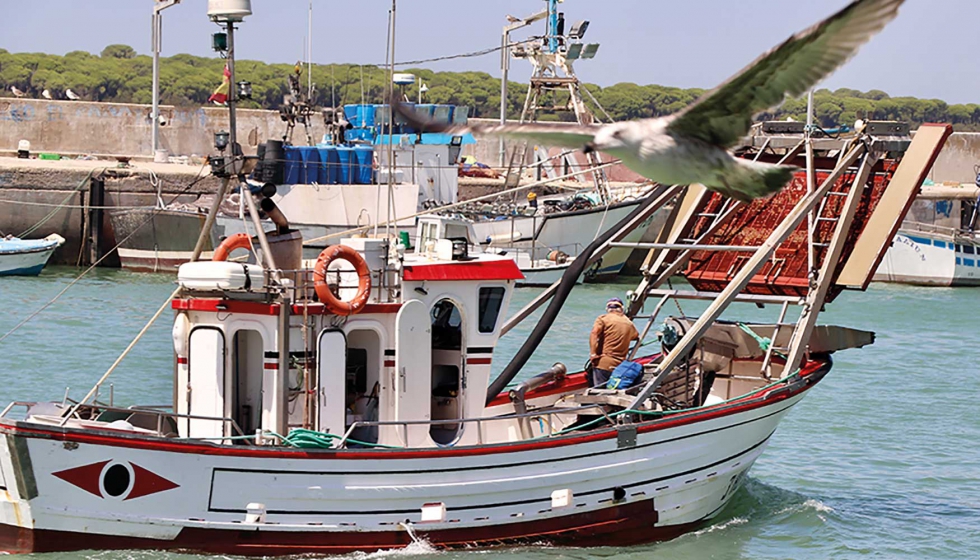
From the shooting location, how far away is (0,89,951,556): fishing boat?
9.76 meters

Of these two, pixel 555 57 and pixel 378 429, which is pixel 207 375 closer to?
pixel 378 429

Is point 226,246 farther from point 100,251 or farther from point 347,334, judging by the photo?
point 100,251

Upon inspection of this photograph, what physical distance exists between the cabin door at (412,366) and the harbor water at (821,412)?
3.58 feet

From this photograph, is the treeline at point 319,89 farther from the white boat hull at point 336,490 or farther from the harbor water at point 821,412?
the white boat hull at point 336,490

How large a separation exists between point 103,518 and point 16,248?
23350mm

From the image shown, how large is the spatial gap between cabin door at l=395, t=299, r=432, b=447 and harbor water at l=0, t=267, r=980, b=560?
1091 millimetres

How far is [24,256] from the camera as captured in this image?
31328 millimetres

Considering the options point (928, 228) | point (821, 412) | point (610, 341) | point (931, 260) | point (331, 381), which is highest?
point (610, 341)

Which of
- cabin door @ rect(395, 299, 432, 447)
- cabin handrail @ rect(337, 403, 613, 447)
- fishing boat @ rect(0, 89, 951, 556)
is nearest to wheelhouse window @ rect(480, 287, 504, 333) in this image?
fishing boat @ rect(0, 89, 951, 556)

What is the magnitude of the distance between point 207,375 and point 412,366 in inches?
67.0

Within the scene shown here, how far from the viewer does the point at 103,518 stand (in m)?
9.76

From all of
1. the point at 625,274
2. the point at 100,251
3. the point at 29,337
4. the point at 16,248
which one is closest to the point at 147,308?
the point at 29,337

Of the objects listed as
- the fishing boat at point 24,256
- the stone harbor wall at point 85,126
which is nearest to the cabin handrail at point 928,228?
the stone harbor wall at point 85,126

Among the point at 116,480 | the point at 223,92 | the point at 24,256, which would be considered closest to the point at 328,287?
the point at 223,92
